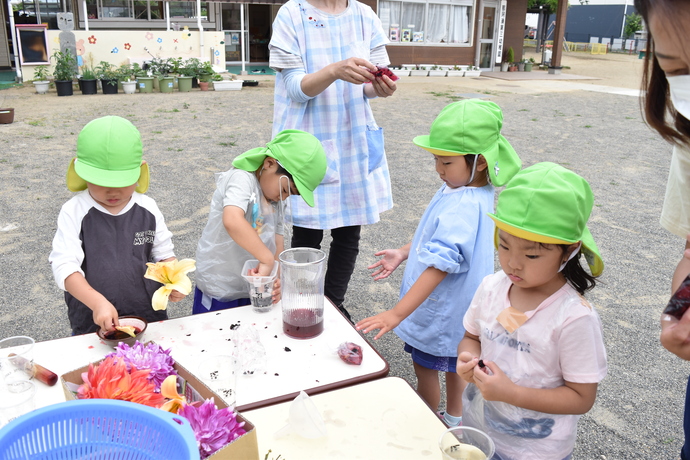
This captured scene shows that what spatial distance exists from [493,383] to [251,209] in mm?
1213

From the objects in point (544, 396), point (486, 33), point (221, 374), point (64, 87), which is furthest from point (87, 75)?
point (486, 33)

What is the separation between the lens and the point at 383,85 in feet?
8.32

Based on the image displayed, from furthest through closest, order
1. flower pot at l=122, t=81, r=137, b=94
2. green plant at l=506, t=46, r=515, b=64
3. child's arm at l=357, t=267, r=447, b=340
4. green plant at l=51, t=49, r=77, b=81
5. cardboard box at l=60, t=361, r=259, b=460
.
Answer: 1. green plant at l=506, t=46, r=515, b=64
2. flower pot at l=122, t=81, r=137, b=94
3. green plant at l=51, t=49, r=77, b=81
4. child's arm at l=357, t=267, r=447, b=340
5. cardboard box at l=60, t=361, r=259, b=460

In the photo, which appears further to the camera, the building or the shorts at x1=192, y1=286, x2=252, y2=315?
the building

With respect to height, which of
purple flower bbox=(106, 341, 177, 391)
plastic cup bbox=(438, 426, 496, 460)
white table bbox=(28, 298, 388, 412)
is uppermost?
purple flower bbox=(106, 341, 177, 391)

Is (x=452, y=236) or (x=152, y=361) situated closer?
(x=152, y=361)

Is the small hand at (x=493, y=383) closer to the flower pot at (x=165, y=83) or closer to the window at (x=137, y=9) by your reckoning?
the flower pot at (x=165, y=83)

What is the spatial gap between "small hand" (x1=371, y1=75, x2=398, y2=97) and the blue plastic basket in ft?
6.15

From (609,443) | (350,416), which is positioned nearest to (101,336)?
(350,416)

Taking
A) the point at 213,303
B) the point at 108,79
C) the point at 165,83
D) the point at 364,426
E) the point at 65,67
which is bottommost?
the point at 213,303

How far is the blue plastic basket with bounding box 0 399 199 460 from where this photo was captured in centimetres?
94

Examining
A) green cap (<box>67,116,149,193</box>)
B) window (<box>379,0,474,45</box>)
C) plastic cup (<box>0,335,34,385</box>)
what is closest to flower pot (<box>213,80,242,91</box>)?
window (<box>379,0,474,45</box>)

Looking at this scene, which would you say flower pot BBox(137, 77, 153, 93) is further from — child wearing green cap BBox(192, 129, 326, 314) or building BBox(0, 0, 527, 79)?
child wearing green cap BBox(192, 129, 326, 314)

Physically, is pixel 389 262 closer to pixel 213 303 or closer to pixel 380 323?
pixel 380 323
